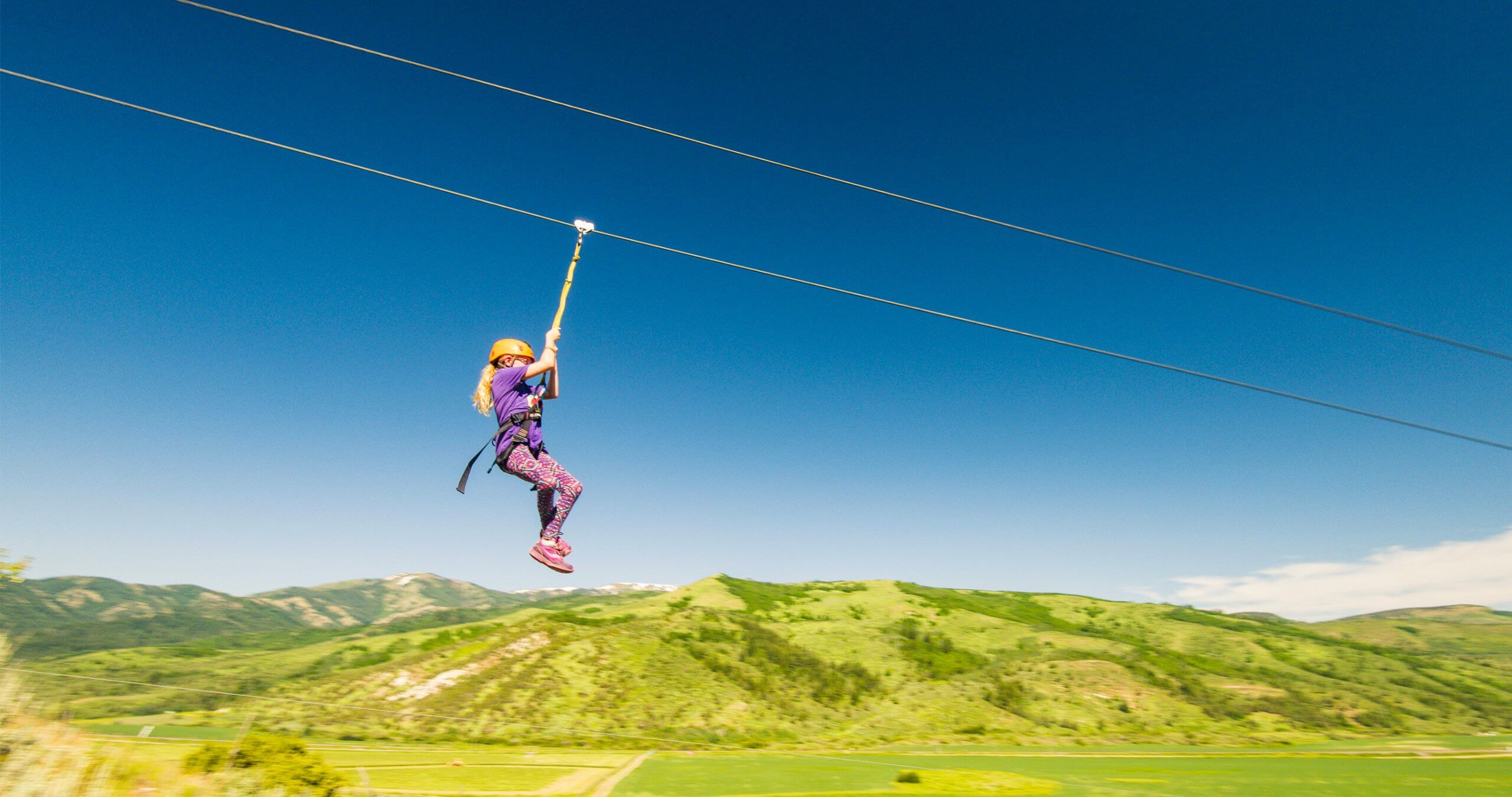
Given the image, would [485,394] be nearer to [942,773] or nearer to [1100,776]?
[942,773]

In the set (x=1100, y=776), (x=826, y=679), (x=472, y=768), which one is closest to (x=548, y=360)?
(x=472, y=768)

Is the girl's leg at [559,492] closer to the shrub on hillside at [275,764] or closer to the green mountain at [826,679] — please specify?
the shrub on hillside at [275,764]

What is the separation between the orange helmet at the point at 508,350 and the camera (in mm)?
7191

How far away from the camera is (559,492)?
716 cm

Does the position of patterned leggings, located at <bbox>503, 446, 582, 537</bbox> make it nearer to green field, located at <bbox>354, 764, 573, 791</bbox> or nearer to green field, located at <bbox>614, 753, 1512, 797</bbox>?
green field, located at <bbox>354, 764, 573, 791</bbox>

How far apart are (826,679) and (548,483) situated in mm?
139188

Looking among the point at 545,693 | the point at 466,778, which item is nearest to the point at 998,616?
the point at 545,693

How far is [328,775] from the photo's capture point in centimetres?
1508

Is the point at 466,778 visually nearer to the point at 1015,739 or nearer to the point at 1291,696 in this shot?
the point at 1015,739

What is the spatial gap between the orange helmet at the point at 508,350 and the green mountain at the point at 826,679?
10919 cm

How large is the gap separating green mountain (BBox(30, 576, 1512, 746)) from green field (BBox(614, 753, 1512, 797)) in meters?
14.8

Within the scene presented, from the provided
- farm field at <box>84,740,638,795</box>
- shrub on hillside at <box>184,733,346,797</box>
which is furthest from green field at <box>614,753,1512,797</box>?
shrub on hillside at <box>184,733,346,797</box>

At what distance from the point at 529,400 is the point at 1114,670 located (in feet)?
529

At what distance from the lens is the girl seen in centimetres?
693
